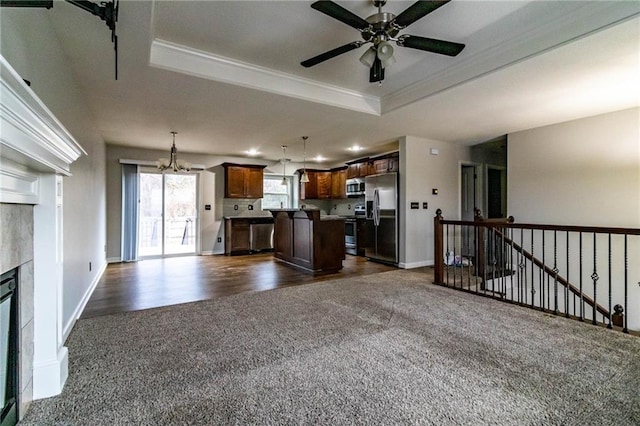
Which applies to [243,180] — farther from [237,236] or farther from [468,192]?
[468,192]

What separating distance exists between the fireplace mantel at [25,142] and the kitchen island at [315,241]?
140 inches

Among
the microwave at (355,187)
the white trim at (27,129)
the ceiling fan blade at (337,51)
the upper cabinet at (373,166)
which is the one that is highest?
the ceiling fan blade at (337,51)

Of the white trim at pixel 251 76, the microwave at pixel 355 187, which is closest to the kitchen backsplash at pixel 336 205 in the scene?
the microwave at pixel 355 187

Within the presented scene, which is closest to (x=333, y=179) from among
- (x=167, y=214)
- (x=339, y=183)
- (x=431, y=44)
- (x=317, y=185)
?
(x=339, y=183)

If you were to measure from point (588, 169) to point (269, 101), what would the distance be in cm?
474

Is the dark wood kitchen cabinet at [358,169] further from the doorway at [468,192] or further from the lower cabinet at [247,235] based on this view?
the lower cabinet at [247,235]

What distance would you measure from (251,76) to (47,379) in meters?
3.05

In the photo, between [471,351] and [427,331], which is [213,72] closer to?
[427,331]

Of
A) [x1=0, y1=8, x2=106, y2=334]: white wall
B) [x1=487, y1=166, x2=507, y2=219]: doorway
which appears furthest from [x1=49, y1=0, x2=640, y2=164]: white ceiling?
[x1=487, y1=166, x2=507, y2=219]: doorway

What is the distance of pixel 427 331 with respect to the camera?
8.52 ft

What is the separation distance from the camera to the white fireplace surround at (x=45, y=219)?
4.34ft

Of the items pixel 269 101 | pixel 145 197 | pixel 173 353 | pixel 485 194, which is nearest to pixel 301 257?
pixel 269 101

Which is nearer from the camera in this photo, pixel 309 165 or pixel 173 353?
pixel 173 353

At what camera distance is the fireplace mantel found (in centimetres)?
93
